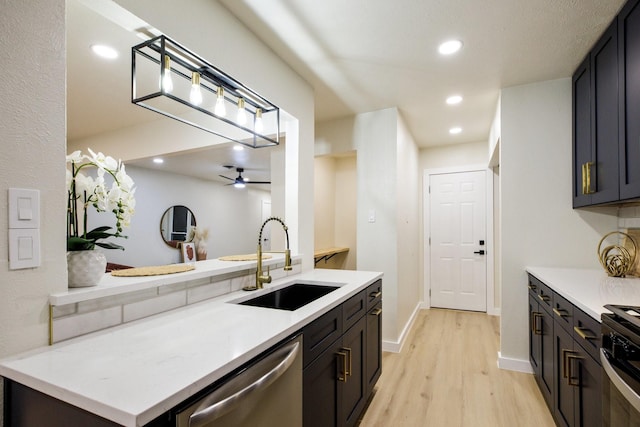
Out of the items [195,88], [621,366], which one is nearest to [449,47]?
[195,88]

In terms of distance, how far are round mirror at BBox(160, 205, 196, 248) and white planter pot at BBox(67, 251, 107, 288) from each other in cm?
530

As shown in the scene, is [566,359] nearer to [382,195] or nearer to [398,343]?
[398,343]

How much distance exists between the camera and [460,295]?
15.2 feet

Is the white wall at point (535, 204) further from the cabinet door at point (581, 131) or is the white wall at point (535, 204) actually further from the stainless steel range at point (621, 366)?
the stainless steel range at point (621, 366)

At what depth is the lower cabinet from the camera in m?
1.35

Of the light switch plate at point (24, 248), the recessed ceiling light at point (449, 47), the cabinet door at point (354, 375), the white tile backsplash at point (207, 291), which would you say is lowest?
the cabinet door at point (354, 375)

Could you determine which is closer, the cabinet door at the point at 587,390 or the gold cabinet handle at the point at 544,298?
the cabinet door at the point at 587,390

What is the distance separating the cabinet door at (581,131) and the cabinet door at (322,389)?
2.09 meters

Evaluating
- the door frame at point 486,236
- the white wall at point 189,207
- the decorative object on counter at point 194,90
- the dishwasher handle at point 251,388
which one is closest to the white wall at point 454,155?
the door frame at point 486,236

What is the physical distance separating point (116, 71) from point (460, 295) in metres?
4.84

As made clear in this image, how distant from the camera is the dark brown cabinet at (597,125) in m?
1.84

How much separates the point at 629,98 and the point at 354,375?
214 centimetres

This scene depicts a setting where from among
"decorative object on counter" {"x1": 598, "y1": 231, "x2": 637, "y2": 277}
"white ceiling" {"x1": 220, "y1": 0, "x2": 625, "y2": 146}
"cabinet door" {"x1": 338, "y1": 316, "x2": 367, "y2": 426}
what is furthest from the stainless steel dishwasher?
"decorative object on counter" {"x1": 598, "y1": 231, "x2": 637, "y2": 277}

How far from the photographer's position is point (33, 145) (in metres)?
0.97
